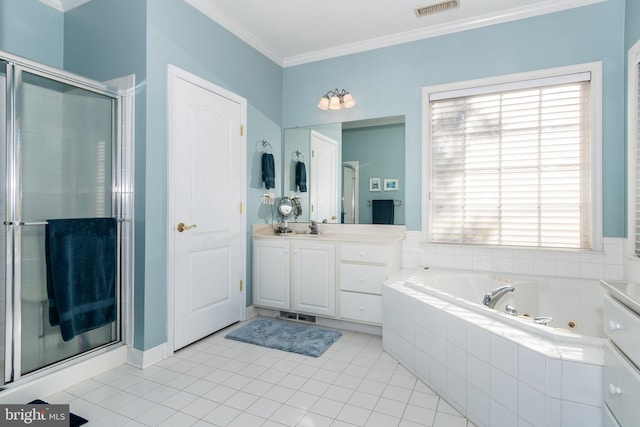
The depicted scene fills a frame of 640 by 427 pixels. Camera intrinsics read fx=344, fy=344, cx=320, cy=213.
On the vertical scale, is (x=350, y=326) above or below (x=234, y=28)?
below

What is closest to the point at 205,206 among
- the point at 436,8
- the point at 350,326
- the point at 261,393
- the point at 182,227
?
the point at 182,227

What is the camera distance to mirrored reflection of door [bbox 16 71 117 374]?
1911 millimetres

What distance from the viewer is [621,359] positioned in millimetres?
1090

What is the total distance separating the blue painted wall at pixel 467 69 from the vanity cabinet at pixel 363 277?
569mm

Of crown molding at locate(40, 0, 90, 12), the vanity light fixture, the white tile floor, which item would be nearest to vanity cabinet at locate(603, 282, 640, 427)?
the white tile floor

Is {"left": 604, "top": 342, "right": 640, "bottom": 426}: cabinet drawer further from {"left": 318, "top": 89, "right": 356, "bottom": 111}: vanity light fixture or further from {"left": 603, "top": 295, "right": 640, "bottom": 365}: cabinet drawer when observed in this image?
{"left": 318, "top": 89, "right": 356, "bottom": 111}: vanity light fixture

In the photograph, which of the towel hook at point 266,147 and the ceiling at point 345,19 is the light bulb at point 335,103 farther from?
the towel hook at point 266,147

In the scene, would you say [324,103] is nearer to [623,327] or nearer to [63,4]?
[63,4]

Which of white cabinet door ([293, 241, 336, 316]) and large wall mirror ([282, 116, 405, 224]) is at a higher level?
large wall mirror ([282, 116, 405, 224])

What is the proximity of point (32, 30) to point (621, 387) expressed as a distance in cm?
397

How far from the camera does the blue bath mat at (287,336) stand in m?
2.64

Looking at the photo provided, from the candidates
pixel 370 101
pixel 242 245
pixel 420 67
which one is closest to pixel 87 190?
pixel 242 245

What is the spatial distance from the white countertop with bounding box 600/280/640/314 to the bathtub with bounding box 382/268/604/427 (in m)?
0.29

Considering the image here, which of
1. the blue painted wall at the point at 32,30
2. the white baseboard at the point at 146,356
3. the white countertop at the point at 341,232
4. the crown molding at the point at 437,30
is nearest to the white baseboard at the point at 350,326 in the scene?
the white countertop at the point at 341,232
